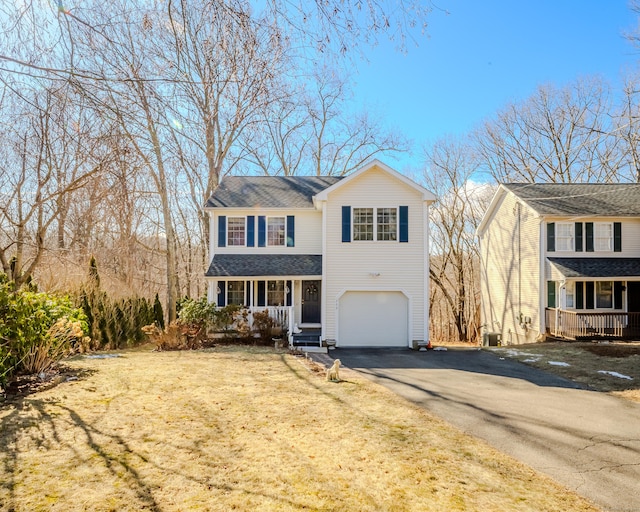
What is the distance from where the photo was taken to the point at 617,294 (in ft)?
58.7

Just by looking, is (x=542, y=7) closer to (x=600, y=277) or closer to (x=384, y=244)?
(x=384, y=244)

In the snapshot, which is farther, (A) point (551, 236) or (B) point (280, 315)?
(A) point (551, 236)

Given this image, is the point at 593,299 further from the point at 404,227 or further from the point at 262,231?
the point at 262,231

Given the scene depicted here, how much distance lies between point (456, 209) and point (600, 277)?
14506 millimetres

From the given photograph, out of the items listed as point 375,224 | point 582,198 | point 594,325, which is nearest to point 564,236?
point 582,198

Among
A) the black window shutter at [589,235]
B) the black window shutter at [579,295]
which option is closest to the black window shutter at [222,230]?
the black window shutter at [579,295]

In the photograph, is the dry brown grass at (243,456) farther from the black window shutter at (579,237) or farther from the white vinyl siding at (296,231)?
the black window shutter at (579,237)

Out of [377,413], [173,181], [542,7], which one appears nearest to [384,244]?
[377,413]

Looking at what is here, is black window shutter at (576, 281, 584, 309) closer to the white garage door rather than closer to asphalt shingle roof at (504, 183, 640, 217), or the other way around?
asphalt shingle roof at (504, 183, 640, 217)

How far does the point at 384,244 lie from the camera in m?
15.1

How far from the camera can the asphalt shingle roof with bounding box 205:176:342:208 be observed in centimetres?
1625

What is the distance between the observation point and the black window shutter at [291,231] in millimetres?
16172

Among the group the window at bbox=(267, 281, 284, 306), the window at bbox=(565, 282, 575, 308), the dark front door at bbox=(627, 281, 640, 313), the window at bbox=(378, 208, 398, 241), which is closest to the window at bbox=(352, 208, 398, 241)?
the window at bbox=(378, 208, 398, 241)

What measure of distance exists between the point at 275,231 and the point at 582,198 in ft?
50.3
